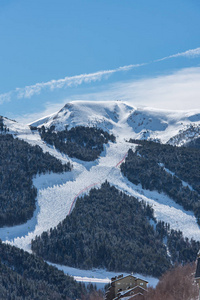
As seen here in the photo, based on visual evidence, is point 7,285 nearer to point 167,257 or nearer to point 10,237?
point 10,237

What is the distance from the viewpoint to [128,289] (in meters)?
79.4

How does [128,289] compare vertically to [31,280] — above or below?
above

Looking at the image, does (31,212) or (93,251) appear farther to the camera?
(31,212)

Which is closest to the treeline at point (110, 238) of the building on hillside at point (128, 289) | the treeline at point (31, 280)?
the treeline at point (31, 280)

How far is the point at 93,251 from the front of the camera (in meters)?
150

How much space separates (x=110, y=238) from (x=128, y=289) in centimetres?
8113

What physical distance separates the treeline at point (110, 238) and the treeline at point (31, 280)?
13.0 m

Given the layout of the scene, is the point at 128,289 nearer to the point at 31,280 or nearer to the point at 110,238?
the point at 31,280

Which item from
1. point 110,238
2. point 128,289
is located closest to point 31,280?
point 110,238

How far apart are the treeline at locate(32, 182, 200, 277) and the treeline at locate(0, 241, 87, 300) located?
42.8ft

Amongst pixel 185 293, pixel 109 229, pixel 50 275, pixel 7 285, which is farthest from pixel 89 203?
pixel 185 293

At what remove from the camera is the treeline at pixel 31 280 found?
116375 mm

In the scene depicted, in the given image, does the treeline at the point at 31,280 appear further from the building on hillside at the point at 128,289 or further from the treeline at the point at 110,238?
the building on hillside at the point at 128,289

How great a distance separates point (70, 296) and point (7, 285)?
13599 mm
